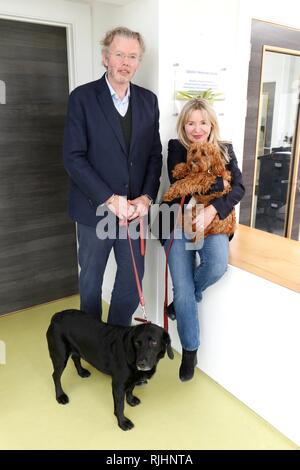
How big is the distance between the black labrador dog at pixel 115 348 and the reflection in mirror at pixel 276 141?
1.54m

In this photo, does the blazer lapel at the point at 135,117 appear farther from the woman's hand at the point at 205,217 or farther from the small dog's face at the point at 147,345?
the small dog's face at the point at 147,345

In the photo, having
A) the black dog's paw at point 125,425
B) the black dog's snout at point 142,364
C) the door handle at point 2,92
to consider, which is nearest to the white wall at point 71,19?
the door handle at point 2,92

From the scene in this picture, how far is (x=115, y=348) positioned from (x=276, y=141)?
1916mm

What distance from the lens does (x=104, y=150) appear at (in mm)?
1857

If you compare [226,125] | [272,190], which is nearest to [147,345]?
[226,125]

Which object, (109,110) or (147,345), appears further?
(109,110)

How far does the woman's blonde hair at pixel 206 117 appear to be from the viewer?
71.9 inches

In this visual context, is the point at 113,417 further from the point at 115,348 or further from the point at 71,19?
the point at 71,19

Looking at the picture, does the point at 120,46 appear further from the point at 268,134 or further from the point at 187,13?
the point at 268,134

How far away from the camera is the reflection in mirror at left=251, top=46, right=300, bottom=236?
Answer: 2.67 m

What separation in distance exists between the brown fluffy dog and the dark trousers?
383 millimetres

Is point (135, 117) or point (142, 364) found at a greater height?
point (135, 117)

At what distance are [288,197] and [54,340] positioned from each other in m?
2.09

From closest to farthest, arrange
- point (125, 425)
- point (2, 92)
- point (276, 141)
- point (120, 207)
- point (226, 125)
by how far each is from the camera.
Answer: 1. point (125, 425)
2. point (120, 207)
3. point (2, 92)
4. point (226, 125)
5. point (276, 141)
